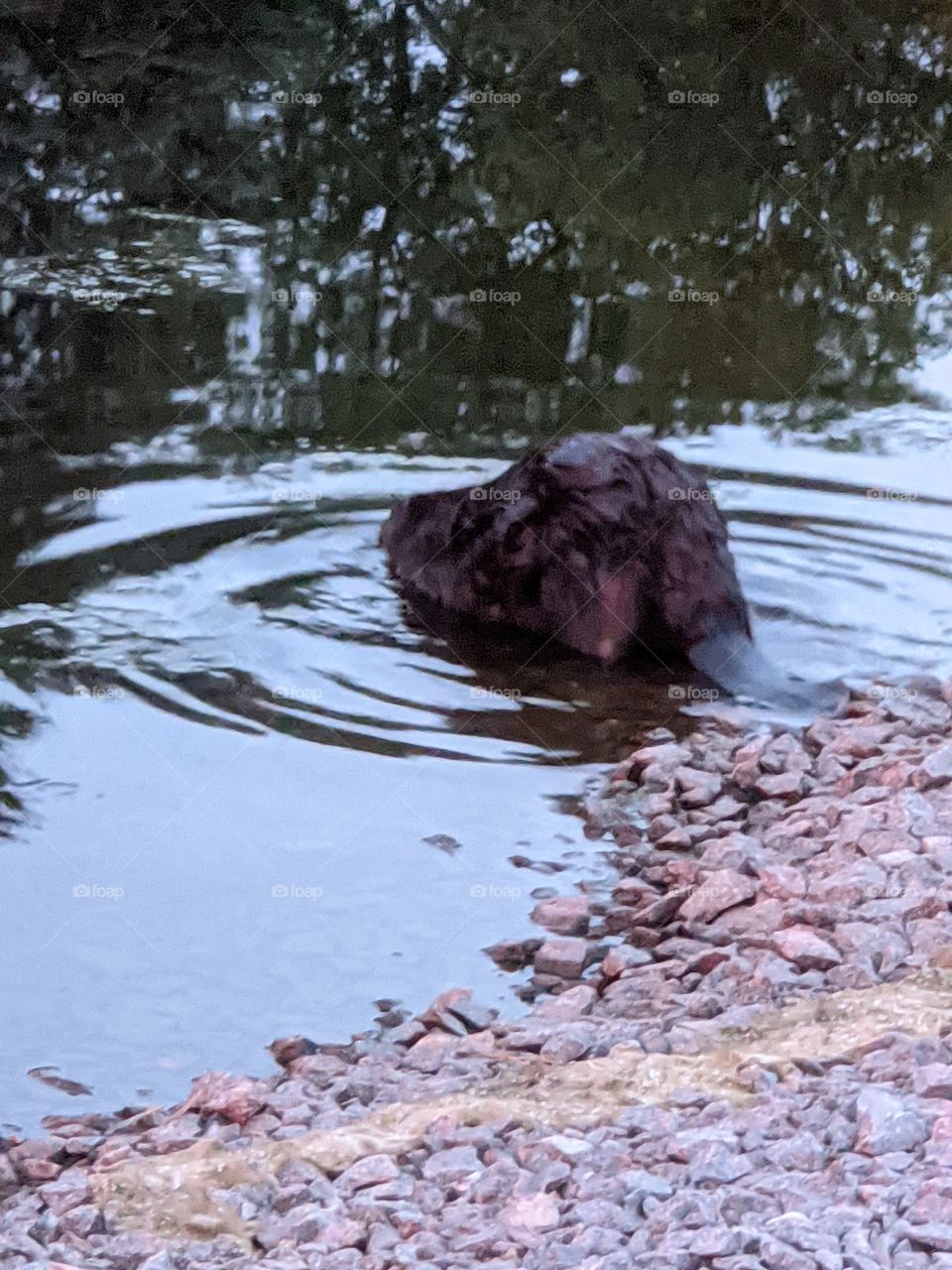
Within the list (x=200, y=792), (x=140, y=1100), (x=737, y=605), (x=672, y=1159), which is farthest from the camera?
(x=737, y=605)

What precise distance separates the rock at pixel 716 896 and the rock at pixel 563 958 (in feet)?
1.01

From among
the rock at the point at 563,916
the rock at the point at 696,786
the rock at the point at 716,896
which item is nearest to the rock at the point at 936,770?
the rock at the point at 696,786

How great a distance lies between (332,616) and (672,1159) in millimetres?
3374

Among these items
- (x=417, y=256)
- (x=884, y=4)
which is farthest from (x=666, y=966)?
(x=884, y=4)

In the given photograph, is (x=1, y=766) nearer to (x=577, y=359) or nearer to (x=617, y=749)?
(x=617, y=749)

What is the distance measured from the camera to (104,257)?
10.4 meters

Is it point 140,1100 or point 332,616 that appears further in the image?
point 332,616

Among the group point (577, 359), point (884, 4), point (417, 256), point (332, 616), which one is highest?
point (884, 4)

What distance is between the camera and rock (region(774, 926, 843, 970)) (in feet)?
12.9

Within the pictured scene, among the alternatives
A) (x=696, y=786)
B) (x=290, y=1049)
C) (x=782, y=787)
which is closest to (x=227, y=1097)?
(x=290, y=1049)

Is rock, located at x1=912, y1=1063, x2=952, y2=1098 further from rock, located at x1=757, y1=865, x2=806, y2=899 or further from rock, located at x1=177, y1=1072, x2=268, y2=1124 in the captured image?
rock, located at x1=177, y1=1072, x2=268, y2=1124

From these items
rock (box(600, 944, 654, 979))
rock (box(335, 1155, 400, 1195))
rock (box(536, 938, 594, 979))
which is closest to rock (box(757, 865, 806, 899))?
rock (box(600, 944, 654, 979))

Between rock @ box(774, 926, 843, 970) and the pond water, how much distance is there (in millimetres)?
669

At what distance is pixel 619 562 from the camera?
5918mm
